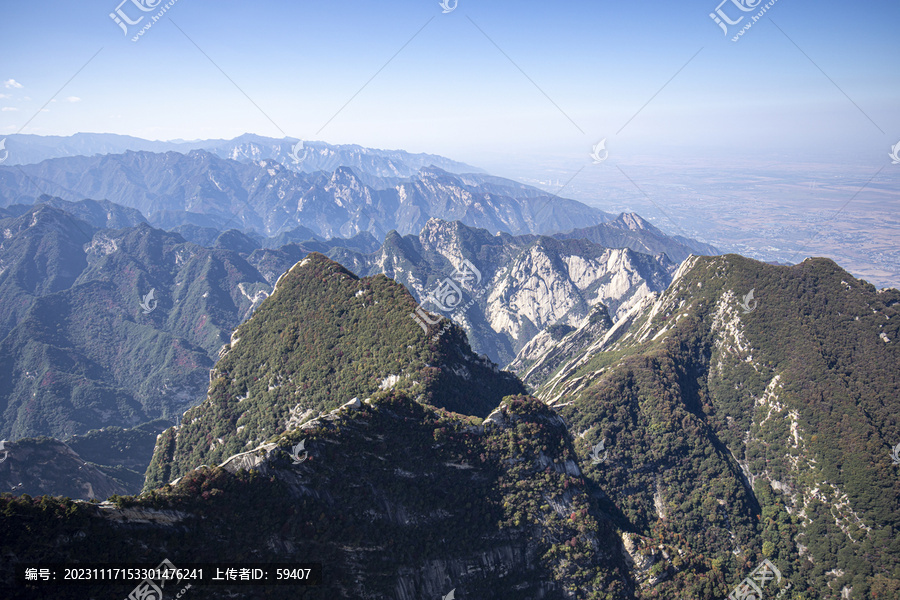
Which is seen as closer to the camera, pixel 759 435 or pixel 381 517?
pixel 381 517

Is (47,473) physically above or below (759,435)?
above

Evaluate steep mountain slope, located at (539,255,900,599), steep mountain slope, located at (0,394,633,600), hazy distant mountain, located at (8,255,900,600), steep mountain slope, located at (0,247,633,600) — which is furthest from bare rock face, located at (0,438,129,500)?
steep mountain slope, located at (539,255,900,599)

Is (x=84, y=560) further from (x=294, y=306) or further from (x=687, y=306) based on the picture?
(x=687, y=306)

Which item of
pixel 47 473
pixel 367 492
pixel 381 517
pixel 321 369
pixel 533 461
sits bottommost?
pixel 381 517

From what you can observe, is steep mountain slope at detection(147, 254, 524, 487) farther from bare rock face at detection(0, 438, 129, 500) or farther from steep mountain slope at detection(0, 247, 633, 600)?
bare rock face at detection(0, 438, 129, 500)

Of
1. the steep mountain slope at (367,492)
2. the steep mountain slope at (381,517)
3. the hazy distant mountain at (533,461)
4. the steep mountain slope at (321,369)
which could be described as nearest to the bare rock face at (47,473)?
the steep mountain slope at (321,369)

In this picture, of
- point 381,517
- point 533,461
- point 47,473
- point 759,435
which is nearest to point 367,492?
point 381,517

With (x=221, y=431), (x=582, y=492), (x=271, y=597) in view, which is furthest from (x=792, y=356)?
(x=221, y=431)

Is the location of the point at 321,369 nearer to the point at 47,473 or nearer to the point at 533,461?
the point at 533,461
